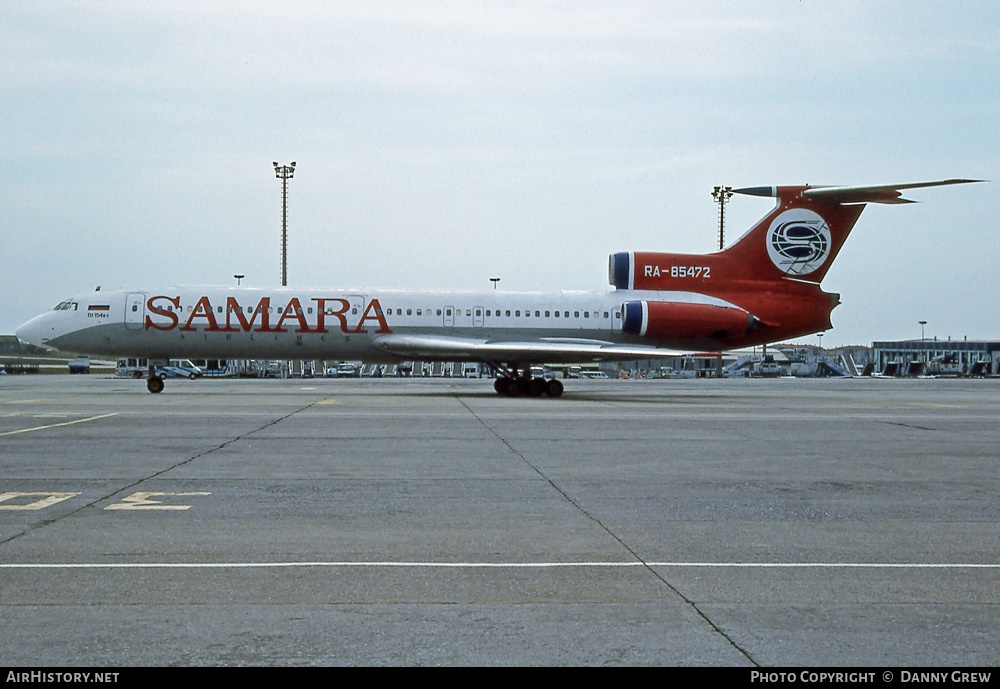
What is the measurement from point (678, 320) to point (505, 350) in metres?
6.54

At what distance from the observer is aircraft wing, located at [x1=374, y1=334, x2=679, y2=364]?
3497 centimetres

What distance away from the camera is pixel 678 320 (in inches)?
1446

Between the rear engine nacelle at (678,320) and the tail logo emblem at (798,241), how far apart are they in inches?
114

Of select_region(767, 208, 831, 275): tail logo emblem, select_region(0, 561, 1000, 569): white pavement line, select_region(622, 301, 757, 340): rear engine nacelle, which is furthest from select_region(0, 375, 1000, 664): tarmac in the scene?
select_region(767, 208, 831, 275): tail logo emblem

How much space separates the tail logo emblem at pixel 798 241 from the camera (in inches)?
1491

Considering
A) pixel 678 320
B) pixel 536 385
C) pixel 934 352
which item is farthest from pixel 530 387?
pixel 934 352

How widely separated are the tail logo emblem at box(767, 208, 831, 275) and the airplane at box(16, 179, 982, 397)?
4cm

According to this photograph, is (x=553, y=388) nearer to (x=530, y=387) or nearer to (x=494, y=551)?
(x=530, y=387)

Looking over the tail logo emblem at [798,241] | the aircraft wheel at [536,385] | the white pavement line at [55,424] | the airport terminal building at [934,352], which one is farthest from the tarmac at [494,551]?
the airport terminal building at [934,352]

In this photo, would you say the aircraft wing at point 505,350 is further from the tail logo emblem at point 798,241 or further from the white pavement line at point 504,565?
the white pavement line at point 504,565

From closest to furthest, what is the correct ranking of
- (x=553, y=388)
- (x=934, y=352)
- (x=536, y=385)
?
(x=553, y=388)
(x=536, y=385)
(x=934, y=352)
